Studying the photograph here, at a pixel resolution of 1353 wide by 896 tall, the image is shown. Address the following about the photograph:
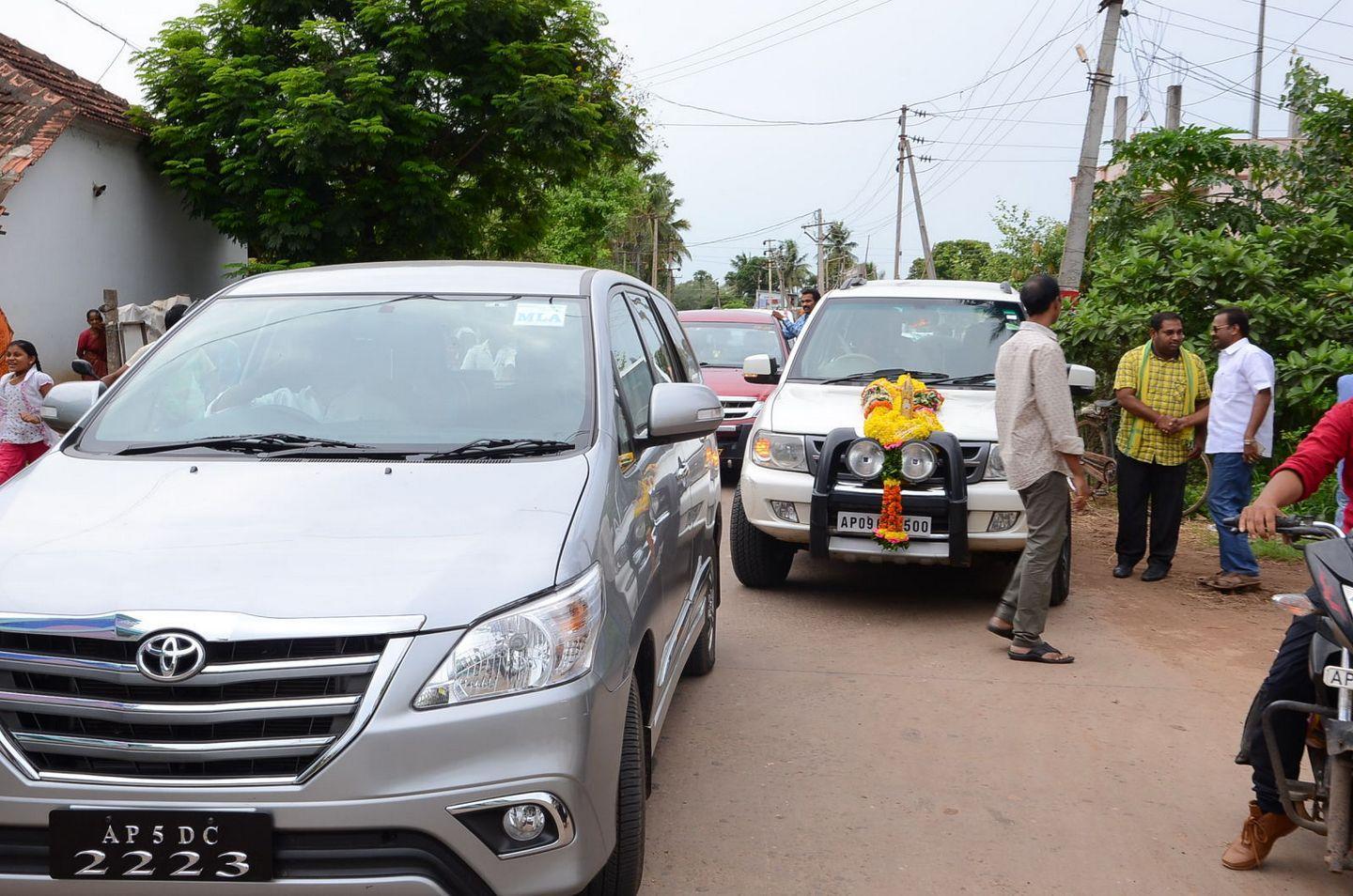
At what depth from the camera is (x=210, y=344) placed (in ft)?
13.7

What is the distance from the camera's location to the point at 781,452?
24.1 feet

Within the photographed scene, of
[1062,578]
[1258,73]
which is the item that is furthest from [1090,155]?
[1258,73]

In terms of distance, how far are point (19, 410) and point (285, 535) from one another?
6.57 m

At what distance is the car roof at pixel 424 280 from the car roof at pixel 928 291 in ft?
14.2

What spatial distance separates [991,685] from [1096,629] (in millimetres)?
1506

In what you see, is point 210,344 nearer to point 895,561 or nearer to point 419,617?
point 419,617

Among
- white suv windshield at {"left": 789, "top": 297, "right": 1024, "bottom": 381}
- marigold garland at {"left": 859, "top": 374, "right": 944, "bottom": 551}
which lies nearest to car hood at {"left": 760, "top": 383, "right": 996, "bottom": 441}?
marigold garland at {"left": 859, "top": 374, "right": 944, "bottom": 551}

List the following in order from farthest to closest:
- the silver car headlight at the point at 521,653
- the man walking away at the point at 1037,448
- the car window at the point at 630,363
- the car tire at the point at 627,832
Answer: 1. the man walking away at the point at 1037,448
2. the car window at the point at 630,363
3. the car tire at the point at 627,832
4. the silver car headlight at the point at 521,653

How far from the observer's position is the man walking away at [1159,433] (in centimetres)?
820

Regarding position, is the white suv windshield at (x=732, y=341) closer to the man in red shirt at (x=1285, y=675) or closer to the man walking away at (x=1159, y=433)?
the man walking away at (x=1159, y=433)

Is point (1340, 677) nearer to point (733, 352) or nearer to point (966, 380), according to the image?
point (966, 380)

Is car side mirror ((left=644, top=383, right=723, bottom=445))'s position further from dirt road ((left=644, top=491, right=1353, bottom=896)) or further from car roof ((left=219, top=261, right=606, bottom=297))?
dirt road ((left=644, top=491, right=1353, bottom=896))

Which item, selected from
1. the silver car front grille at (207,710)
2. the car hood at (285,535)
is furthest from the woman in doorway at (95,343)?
the silver car front grille at (207,710)

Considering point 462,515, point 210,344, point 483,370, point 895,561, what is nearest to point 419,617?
point 462,515
